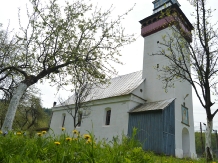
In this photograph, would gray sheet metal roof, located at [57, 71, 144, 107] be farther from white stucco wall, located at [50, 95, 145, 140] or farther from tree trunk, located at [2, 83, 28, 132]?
tree trunk, located at [2, 83, 28, 132]

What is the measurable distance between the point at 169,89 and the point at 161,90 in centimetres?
88

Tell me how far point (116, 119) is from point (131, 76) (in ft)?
24.5

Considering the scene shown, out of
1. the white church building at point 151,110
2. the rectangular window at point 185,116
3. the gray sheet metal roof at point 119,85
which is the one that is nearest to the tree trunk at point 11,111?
the white church building at point 151,110

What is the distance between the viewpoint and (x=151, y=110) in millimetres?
15953

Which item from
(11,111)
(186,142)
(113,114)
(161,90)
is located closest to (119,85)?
(113,114)

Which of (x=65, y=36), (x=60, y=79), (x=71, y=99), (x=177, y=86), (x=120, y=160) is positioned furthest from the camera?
(x=71, y=99)

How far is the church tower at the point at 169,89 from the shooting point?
17000mm

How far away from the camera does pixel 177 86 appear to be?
18.3m

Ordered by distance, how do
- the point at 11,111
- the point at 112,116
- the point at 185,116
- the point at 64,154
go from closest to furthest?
1. the point at 64,154
2. the point at 11,111
3. the point at 185,116
4. the point at 112,116

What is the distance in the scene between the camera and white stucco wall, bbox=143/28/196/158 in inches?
664

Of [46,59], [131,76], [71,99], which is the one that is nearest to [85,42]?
[46,59]

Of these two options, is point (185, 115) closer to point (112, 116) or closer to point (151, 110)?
→ point (151, 110)

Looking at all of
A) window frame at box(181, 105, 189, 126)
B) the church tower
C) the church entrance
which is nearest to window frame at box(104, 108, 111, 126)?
the church tower

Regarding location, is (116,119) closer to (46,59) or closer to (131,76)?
(131,76)
